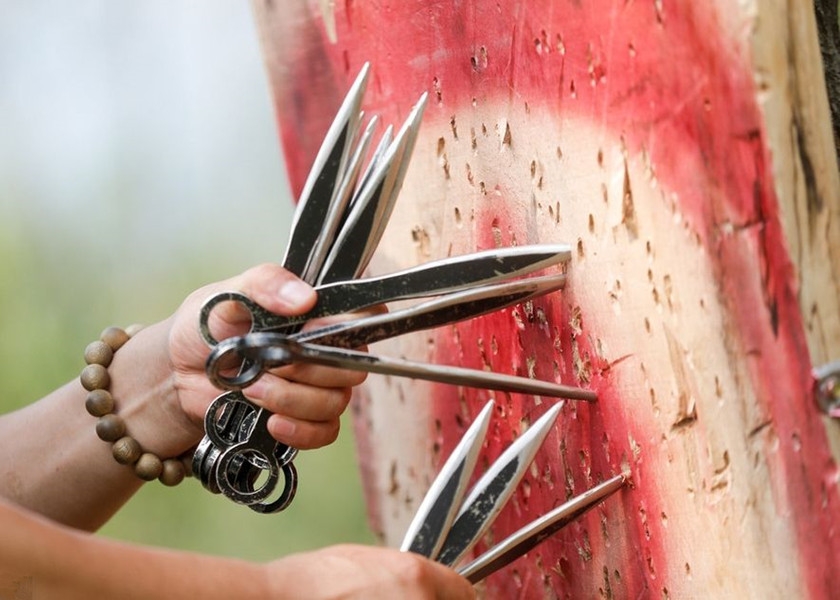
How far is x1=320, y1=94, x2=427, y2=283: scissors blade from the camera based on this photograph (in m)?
0.40

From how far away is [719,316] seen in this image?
35cm

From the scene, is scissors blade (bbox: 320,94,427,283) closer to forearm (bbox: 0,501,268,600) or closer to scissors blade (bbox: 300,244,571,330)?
scissors blade (bbox: 300,244,571,330)

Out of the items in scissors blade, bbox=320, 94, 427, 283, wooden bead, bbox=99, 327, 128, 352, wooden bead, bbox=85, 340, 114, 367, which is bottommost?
wooden bead, bbox=85, 340, 114, 367

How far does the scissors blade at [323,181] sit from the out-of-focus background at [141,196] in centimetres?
43

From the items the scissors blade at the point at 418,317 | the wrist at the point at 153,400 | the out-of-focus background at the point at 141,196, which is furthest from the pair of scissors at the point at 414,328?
the out-of-focus background at the point at 141,196

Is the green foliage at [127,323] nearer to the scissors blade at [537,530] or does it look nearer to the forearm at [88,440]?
the forearm at [88,440]

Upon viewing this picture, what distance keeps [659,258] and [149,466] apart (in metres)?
0.31

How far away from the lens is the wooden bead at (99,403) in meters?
0.55

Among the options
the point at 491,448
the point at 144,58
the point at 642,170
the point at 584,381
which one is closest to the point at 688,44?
the point at 642,170

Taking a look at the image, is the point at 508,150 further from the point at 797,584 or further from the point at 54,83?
the point at 54,83

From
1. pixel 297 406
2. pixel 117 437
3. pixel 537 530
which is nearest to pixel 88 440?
pixel 117 437

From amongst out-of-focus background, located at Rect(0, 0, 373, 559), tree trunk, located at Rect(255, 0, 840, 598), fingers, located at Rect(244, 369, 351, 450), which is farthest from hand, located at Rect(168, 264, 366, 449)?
out-of-focus background, located at Rect(0, 0, 373, 559)

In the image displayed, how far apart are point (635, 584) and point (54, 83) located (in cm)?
70

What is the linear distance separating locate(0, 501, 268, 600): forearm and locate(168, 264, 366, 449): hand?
12 cm
